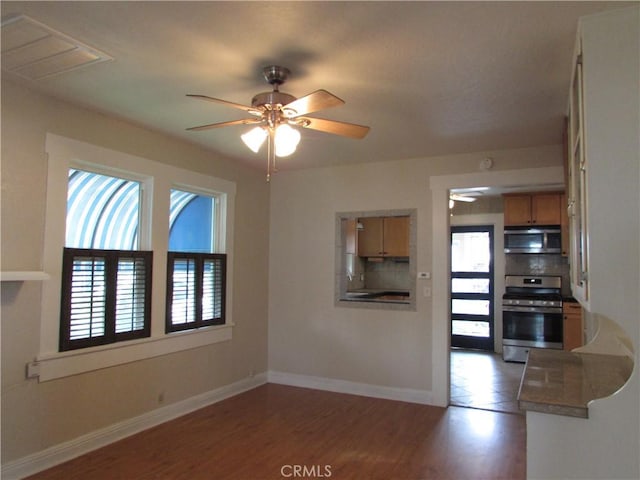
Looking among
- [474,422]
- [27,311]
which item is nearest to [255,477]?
[27,311]

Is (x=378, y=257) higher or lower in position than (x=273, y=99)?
lower

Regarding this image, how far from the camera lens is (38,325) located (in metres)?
2.99

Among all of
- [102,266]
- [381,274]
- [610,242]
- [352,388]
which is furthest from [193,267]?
[381,274]

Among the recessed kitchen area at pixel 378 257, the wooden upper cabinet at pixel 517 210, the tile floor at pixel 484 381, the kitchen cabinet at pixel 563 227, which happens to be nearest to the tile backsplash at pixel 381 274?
the recessed kitchen area at pixel 378 257

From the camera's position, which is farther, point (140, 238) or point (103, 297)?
point (140, 238)

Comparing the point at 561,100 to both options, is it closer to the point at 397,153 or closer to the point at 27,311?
the point at 397,153

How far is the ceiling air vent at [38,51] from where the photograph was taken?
7.13 ft

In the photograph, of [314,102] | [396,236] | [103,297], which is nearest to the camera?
[314,102]

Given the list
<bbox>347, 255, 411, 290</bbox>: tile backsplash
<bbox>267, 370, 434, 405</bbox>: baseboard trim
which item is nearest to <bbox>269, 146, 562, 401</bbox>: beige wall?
<bbox>267, 370, 434, 405</bbox>: baseboard trim

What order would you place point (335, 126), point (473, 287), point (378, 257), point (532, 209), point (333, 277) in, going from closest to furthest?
point (335, 126), point (333, 277), point (532, 209), point (378, 257), point (473, 287)

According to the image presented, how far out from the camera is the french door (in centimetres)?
746

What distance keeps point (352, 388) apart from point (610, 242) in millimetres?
3524

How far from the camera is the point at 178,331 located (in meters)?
4.07

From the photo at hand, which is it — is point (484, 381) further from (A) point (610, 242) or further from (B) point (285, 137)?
(B) point (285, 137)
